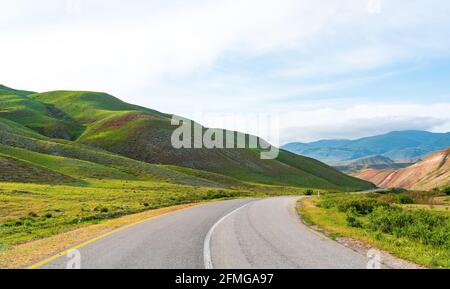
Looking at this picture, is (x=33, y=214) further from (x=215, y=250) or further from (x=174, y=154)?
(x=174, y=154)

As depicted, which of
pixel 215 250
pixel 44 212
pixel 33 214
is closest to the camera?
pixel 215 250

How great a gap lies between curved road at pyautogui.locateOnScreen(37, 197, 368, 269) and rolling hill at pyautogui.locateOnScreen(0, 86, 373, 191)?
5518 centimetres

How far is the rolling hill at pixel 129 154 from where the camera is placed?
85.7 metres

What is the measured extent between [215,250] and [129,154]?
122050 millimetres

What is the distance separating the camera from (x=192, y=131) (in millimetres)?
158375

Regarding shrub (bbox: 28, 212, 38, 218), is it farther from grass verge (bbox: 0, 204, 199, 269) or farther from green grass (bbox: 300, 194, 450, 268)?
green grass (bbox: 300, 194, 450, 268)

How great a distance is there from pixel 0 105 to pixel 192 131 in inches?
3571

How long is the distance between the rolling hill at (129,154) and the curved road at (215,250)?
5518 centimetres

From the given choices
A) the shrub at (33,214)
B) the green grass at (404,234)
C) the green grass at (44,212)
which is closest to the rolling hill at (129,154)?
the green grass at (44,212)

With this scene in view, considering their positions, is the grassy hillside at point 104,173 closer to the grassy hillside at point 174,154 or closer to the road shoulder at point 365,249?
the grassy hillside at point 174,154

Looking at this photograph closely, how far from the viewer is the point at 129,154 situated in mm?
131250

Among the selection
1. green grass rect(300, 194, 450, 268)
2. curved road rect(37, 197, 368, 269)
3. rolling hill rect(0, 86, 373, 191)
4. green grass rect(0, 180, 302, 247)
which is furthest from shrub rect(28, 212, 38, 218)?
rolling hill rect(0, 86, 373, 191)

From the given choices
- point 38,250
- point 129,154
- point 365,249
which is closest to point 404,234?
point 365,249
